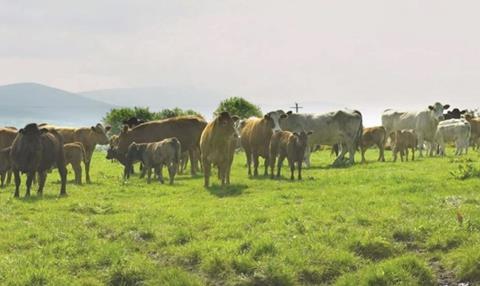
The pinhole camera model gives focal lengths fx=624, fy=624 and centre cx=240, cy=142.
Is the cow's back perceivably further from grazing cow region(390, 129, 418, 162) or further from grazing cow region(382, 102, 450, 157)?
grazing cow region(382, 102, 450, 157)

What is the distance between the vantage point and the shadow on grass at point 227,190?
17531 mm

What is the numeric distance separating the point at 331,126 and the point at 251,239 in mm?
20075

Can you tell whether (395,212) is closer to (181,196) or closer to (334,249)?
(334,249)

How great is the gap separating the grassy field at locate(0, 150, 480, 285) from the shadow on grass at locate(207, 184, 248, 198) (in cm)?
84

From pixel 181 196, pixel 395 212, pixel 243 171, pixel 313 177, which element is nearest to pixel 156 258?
pixel 395 212

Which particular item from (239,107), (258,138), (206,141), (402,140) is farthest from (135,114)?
(206,141)

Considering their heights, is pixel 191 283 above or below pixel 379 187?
below

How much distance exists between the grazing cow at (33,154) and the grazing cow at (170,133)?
307 inches

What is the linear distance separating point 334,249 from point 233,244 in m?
1.79

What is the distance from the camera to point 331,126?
3080 cm

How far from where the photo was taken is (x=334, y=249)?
36.2ft

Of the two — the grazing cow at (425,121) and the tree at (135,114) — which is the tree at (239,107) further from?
the grazing cow at (425,121)

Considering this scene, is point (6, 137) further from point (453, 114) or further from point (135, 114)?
point (135, 114)

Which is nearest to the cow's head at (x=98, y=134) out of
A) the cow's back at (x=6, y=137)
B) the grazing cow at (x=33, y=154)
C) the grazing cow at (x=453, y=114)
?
the cow's back at (x=6, y=137)
